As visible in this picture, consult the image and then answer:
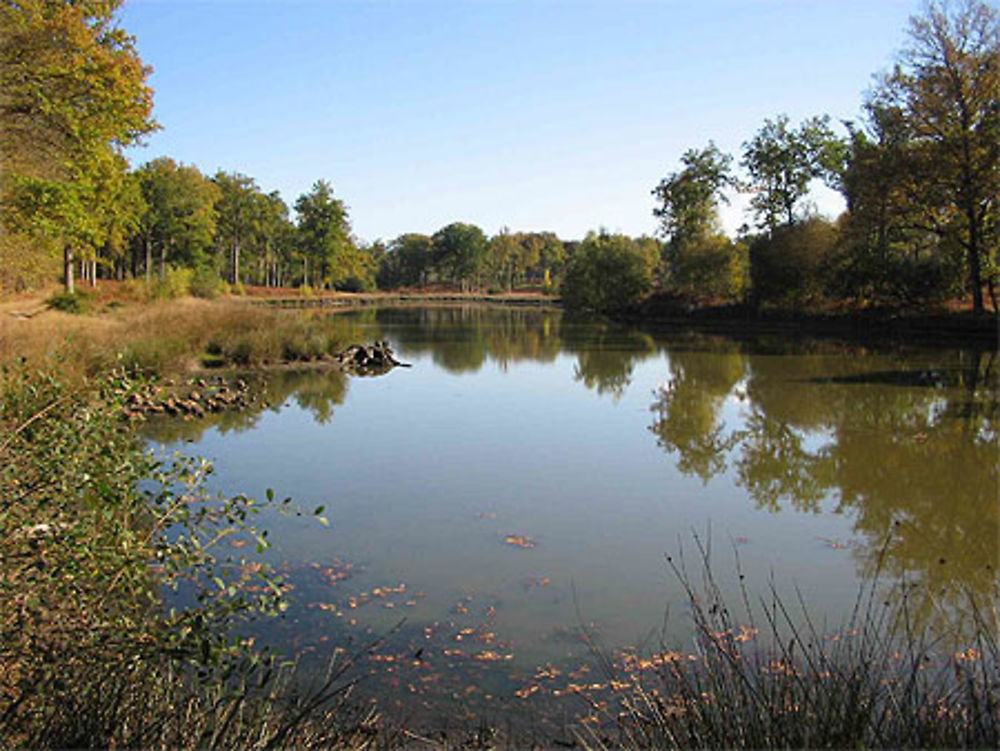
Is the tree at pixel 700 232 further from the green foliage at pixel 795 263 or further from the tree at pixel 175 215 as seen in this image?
the tree at pixel 175 215

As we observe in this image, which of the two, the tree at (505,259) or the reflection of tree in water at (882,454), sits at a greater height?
the tree at (505,259)

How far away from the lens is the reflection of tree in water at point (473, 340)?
28.7 metres

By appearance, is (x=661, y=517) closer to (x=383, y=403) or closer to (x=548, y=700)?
(x=548, y=700)

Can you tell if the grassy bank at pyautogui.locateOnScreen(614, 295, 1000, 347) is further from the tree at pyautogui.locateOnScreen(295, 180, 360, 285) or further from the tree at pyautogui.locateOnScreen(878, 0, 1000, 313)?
the tree at pyautogui.locateOnScreen(295, 180, 360, 285)

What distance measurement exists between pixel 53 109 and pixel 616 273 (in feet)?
149

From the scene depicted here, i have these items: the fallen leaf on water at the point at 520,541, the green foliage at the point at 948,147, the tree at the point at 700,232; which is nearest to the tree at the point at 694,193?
the tree at the point at 700,232

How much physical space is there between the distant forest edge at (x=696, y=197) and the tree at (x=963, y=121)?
63mm

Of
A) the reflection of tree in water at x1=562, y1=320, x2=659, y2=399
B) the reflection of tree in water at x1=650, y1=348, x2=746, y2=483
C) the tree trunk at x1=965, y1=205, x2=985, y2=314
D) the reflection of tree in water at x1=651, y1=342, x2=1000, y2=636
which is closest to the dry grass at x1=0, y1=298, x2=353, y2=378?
the reflection of tree in water at x1=562, y1=320, x2=659, y2=399

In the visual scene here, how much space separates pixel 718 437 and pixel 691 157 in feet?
159

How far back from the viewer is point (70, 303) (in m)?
28.1

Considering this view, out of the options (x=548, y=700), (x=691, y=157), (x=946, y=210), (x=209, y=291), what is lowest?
(x=548, y=700)

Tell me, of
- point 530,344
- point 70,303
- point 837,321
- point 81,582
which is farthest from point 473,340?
point 81,582

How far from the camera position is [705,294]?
168 feet

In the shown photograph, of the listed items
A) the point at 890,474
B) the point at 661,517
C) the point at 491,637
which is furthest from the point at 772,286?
the point at 491,637
